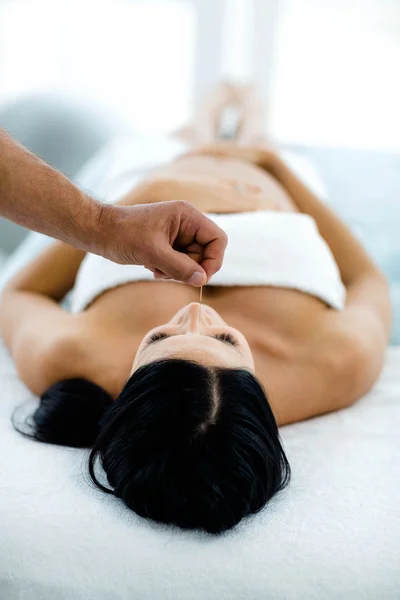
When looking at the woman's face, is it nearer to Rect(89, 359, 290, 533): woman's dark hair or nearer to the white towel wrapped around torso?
Rect(89, 359, 290, 533): woman's dark hair

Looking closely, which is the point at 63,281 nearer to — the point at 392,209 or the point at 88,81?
the point at 392,209

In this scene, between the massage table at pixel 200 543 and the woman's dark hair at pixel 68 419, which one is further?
the woman's dark hair at pixel 68 419

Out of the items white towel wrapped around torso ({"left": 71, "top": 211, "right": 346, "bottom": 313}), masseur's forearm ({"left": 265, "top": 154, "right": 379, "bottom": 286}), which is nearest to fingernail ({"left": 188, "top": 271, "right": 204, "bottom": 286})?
white towel wrapped around torso ({"left": 71, "top": 211, "right": 346, "bottom": 313})

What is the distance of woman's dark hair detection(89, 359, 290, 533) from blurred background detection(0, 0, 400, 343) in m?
2.65

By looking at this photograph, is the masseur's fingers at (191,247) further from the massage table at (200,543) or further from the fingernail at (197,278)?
the massage table at (200,543)

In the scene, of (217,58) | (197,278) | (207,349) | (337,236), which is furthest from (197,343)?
(217,58)

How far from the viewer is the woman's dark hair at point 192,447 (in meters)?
0.88

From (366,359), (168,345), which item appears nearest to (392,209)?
(366,359)

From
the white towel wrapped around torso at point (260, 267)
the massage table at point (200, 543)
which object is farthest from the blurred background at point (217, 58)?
the massage table at point (200, 543)

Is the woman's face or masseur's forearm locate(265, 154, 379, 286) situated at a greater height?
the woman's face

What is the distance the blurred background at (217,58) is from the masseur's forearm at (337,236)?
1.72m

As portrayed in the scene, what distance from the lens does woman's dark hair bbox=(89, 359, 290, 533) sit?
2.89 ft

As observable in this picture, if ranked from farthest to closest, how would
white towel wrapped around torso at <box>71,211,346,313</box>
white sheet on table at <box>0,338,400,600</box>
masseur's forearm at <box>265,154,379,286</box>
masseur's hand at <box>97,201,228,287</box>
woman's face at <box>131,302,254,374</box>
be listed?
masseur's forearm at <box>265,154,379,286</box>, white towel wrapped around torso at <box>71,211,346,313</box>, woman's face at <box>131,302,254,374</box>, masseur's hand at <box>97,201,228,287</box>, white sheet on table at <box>0,338,400,600</box>

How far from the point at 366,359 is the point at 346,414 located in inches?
4.8
